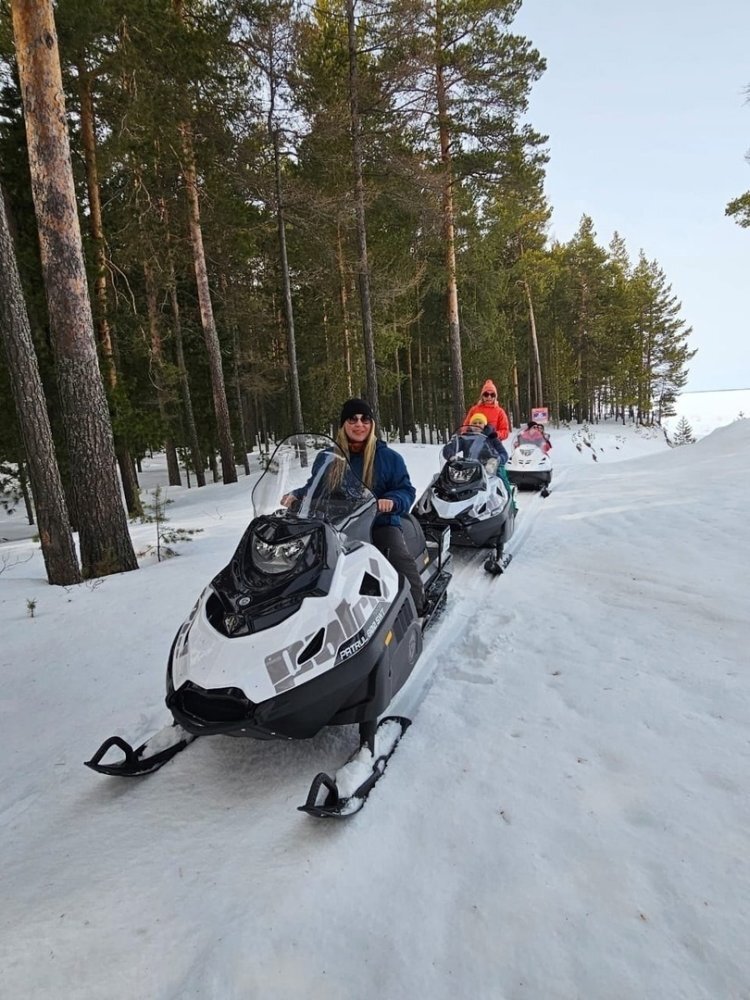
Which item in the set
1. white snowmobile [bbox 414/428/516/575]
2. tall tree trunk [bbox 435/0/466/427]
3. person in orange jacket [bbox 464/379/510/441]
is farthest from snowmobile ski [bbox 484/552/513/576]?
tall tree trunk [bbox 435/0/466/427]

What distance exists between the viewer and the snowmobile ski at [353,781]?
2.13m

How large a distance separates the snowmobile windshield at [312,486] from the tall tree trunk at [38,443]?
3.22m

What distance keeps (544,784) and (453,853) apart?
57 centimetres

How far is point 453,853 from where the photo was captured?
205 cm

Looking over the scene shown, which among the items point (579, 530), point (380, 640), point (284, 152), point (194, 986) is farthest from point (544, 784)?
point (284, 152)

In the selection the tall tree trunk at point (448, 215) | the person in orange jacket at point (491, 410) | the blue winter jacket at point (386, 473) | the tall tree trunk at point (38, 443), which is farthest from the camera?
the tall tree trunk at point (448, 215)

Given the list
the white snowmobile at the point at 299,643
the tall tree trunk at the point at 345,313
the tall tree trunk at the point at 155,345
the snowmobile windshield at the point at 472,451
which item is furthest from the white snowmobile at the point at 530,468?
the tall tree trunk at the point at 345,313

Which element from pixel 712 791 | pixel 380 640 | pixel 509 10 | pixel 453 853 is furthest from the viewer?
pixel 509 10

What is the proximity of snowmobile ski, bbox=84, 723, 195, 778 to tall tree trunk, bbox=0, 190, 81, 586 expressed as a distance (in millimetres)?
3112

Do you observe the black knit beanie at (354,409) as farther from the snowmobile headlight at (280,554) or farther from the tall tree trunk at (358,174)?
the tall tree trunk at (358,174)

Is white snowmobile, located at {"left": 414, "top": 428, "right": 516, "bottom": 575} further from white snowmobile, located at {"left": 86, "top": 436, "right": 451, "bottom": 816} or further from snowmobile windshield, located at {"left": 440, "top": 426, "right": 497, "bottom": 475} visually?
white snowmobile, located at {"left": 86, "top": 436, "right": 451, "bottom": 816}

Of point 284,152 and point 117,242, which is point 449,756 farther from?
point 284,152

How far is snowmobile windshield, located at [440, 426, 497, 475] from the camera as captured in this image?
620 cm

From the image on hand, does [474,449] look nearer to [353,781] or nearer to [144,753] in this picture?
[353,781]
